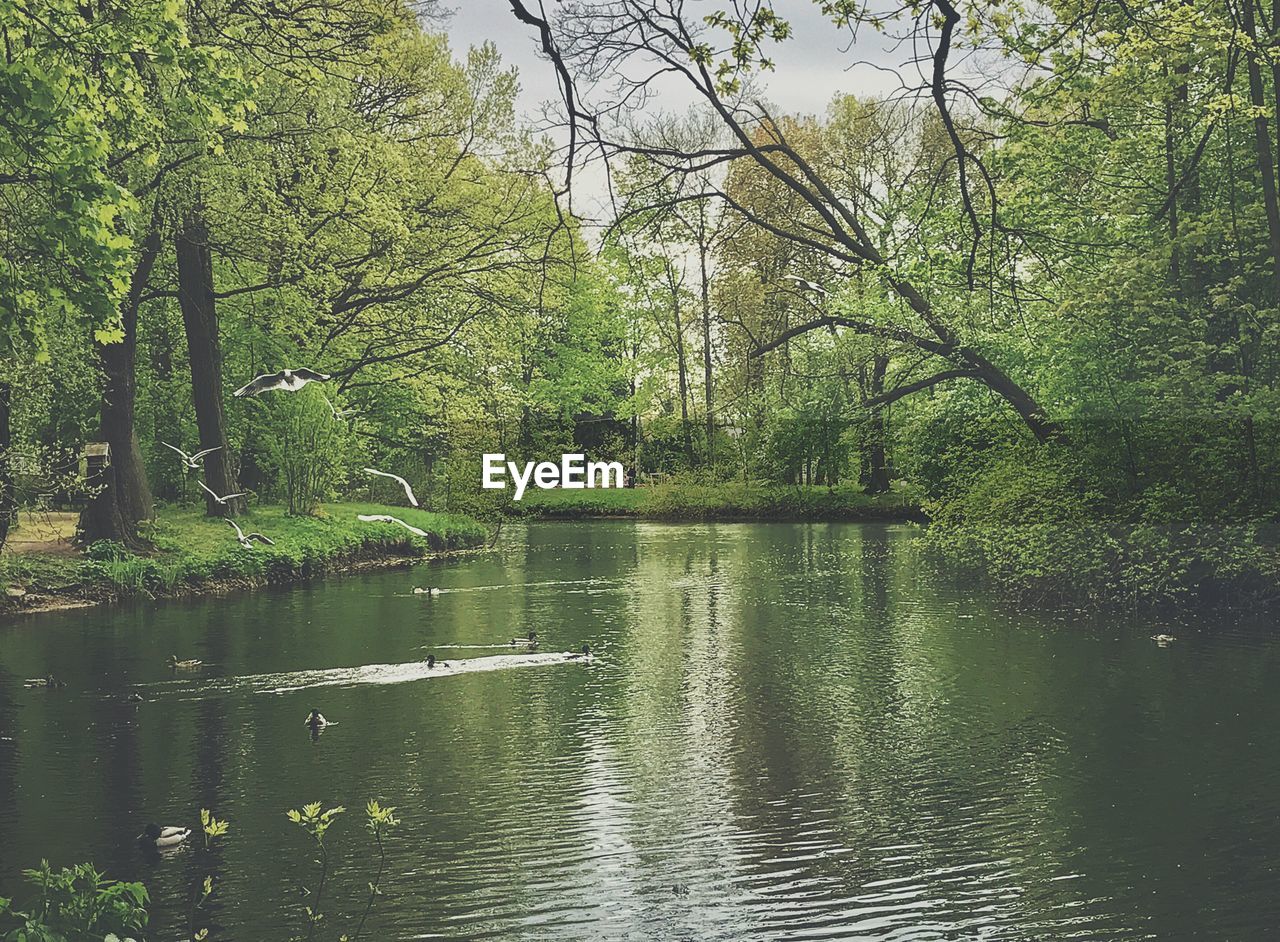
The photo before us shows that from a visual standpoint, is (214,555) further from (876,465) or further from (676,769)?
(876,465)

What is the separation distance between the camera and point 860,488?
48.1 metres

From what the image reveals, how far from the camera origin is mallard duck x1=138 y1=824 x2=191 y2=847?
10.1 meters

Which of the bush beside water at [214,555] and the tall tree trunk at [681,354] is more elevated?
the tall tree trunk at [681,354]

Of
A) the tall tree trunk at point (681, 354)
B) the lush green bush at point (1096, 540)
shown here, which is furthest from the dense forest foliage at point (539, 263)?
the tall tree trunk at point (681, 354)

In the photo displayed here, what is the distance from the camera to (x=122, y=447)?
25891 mm

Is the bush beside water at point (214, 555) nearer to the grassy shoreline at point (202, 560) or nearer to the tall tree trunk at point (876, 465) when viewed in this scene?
the grassy shoreline at point (202, 560)

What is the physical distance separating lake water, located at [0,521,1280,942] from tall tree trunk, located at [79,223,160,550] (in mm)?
2920

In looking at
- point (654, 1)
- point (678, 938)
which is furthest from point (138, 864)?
point (654, 1)

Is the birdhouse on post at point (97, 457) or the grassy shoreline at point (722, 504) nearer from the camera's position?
the birdhouse on post at point (97, 457)

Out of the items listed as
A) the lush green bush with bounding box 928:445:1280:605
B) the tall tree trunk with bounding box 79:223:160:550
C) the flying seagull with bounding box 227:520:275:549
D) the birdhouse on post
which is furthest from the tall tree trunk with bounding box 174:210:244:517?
the lush green bush with bounding box 928:445:1280:605

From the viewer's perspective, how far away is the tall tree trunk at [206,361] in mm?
28672

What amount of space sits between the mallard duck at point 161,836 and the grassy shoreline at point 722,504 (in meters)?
35.7
